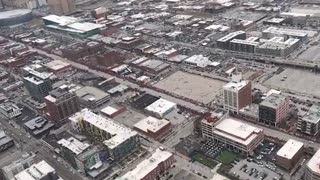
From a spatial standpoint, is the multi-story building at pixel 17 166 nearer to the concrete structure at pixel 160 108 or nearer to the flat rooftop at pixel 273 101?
the concrete structure at pixel 160 108

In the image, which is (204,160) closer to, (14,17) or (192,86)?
(192,86)

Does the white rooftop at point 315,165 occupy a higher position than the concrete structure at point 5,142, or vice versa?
the white rooftop at point 315,165

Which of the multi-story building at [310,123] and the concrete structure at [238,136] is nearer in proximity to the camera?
the concrete structure at [238,136]

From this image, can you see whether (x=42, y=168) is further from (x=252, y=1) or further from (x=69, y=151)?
(x=252, y=1)

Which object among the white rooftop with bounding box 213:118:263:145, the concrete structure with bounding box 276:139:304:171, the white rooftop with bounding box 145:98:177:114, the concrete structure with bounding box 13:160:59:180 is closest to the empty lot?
the white rooftop with bounding box 145:98:177:114

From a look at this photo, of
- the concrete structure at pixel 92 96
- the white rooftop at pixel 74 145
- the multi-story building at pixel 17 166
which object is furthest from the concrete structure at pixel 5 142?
the concrete structure at pixel 92 96

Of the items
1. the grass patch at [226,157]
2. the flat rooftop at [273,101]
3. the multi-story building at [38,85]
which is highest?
the multi-story building at [38,85]

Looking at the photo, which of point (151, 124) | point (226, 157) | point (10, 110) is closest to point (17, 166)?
point (10, 110)

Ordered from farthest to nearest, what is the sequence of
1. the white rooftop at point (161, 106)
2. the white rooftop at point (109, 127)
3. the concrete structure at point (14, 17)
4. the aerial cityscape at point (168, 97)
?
the concrete structure at point (14, 17), the white rooftop at point (161, 106), the white rooftop at point (109, 127), the aerial cityscape at point (168, 97)
